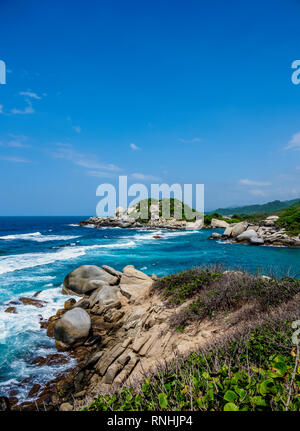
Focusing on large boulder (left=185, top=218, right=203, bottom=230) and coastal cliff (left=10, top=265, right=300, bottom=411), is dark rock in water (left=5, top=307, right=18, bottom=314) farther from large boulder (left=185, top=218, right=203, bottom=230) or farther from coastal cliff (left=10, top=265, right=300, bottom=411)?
large boulder (left=185, top=218, right=203, bottom=230)

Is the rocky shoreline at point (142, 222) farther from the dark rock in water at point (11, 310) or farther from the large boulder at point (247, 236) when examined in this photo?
the dark rock in water at point (11, 310)

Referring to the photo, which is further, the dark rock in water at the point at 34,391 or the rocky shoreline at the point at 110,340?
the dark rock in water at the point at 34,391

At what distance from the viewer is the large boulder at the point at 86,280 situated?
552 inches

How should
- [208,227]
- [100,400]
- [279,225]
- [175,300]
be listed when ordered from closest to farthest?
[100,400] < [175,300] < [279,225] < [208,227]

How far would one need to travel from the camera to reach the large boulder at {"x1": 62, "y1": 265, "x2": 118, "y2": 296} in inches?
552

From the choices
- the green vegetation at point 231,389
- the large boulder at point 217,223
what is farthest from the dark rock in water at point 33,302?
the large boulder at point 217,223

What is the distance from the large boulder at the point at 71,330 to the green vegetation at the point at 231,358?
3506 millimetres

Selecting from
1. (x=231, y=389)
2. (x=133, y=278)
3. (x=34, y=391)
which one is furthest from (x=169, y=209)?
(x=231, y=389)

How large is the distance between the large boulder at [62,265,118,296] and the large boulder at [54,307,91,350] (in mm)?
4413

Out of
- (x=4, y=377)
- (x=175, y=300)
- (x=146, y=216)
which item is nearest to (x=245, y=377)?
(x=175, y=300)

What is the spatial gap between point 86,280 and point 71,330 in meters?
5.31

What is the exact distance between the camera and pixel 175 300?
8352 millimetres

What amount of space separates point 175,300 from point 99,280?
7257mm
